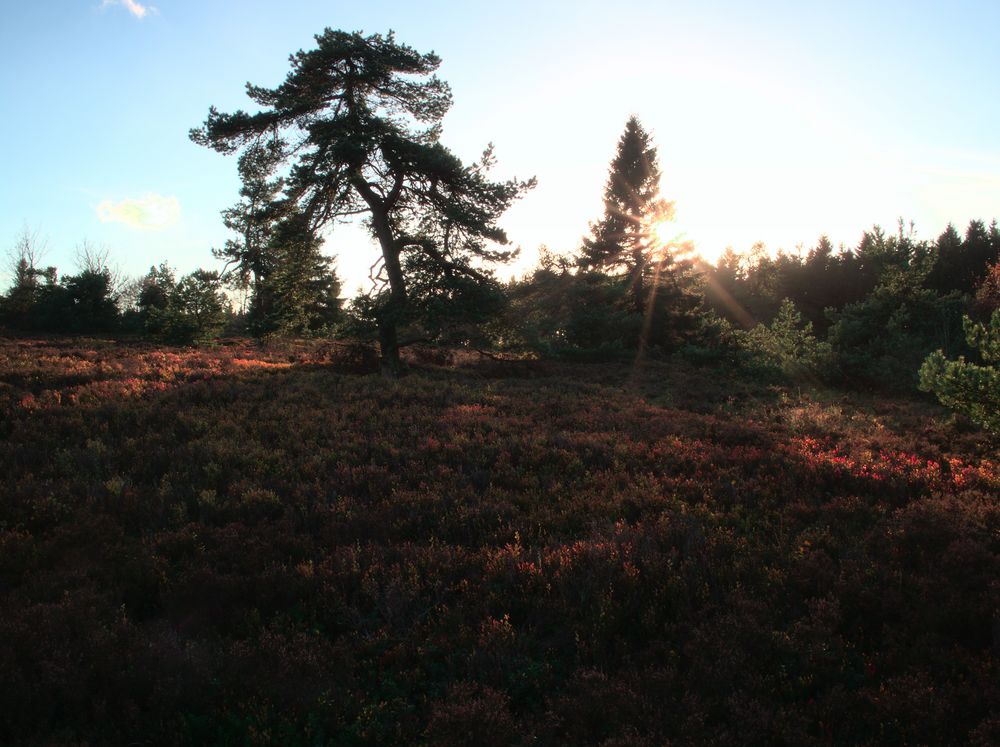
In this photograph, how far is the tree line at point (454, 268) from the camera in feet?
63.2

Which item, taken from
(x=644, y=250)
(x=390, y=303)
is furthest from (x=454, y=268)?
(x=644, y=250)

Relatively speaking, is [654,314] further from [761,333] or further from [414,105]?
[414,105]

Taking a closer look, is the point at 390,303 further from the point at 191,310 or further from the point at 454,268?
the point at 191,310

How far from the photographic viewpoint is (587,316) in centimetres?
2683

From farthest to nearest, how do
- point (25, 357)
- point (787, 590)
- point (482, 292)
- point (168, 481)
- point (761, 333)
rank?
point (761, 333)
point (482, 292)
point (25, 357)
point (168, 481)
point (787, 590)

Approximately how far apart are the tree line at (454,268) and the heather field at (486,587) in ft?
34.5

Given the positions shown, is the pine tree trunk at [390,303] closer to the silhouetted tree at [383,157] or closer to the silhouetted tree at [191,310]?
the silhouetted tree at [383,157]

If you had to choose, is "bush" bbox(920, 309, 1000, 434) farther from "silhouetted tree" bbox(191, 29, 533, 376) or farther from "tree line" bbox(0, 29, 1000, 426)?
"silhouetted tree" bbox(191, 29, 533, 376)

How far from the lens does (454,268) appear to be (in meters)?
20.5

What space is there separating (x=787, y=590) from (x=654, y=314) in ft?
78.9

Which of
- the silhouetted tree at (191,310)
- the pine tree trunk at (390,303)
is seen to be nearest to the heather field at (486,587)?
the pine tree trunk at (390,303)

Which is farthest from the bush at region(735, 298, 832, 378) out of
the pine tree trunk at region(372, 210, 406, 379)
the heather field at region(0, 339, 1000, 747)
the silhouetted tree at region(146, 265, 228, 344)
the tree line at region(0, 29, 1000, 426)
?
the silhouetted tree at region(146, 265, 228, 344)

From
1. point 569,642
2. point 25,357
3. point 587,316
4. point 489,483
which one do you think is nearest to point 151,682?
point 569,642

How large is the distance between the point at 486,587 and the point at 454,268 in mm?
16433
